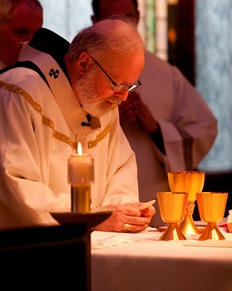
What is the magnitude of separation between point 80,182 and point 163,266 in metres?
0.72

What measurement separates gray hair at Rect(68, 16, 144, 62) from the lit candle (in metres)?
1.41

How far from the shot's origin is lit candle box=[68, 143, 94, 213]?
288 cm

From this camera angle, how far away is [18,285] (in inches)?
99.9

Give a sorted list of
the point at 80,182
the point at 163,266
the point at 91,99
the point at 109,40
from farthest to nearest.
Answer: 1. the point at 91,99
2. the point at 109,40
3. the point at 163,266
4. the point at 80,182

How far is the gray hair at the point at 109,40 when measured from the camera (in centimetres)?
423

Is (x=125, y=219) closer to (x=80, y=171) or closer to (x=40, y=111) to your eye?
(x=40, y=111)

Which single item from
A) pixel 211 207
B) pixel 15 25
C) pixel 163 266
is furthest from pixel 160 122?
pixel 163 266

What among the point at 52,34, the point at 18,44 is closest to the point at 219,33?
the point at 18,44

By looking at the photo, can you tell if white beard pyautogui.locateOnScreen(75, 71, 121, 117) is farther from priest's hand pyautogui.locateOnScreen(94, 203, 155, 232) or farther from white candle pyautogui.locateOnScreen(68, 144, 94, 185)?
white candle pyautogui.locateOnScreen(68, 144, 94, 185)

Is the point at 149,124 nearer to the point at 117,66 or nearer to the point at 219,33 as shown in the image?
the point at 117,66

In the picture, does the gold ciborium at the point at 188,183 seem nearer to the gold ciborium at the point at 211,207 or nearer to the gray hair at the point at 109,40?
the gold ciborium at the point at 211,207

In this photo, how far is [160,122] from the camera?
245 inches

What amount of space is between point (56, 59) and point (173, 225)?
3.54 ft

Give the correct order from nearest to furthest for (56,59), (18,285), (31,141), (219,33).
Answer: (18,285), (31,141), (56,59), (219,33)
